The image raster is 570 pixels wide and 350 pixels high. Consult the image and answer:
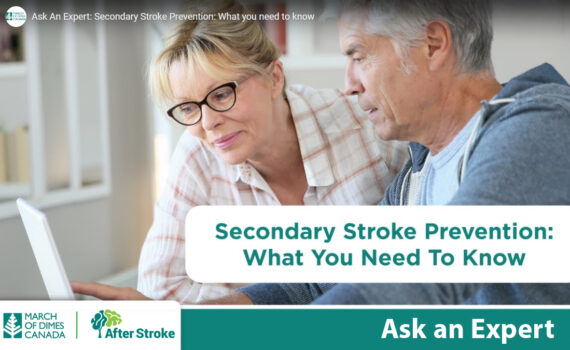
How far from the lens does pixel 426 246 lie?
1.01 meters

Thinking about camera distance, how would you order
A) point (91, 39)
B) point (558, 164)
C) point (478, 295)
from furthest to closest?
point (91, 39), point (478, 295), point (558, 164)

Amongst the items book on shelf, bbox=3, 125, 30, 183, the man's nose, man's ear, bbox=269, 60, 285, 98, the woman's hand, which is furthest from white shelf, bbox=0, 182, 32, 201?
the man's nose

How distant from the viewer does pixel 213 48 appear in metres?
1.11

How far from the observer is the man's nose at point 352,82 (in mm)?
1113

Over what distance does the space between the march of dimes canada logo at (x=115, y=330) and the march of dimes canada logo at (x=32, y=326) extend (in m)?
0.06

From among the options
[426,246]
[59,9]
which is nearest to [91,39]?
[59,9]

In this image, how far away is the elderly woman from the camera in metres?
1.11

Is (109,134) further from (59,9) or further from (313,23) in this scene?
(313,23)

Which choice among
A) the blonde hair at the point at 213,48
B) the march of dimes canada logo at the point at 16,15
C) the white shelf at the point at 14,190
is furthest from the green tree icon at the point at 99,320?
the march of dimes canada logo at the point at 16,15

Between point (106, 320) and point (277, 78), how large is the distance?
1.73 feet

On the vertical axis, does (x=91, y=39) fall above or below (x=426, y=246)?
above

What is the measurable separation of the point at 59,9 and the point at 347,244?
0.60 metres

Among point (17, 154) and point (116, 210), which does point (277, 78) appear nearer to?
point (116, 210)

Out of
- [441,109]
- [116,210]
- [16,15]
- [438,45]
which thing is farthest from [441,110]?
[16,15]
